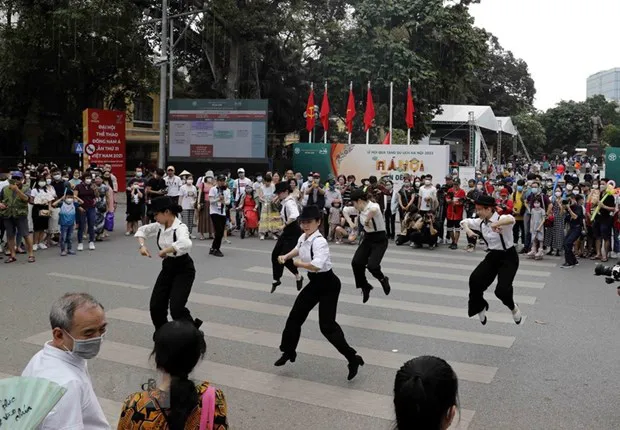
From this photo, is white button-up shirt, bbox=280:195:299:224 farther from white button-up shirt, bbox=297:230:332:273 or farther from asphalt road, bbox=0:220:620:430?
white button-up shirt, bbox=297:230:332:273

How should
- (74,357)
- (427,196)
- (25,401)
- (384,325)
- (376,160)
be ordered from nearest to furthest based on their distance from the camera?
1. (25,401)
2. (74,357)
3. (384,325)
4. (427,196)
5. (376,160)

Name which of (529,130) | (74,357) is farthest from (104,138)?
(529,130)

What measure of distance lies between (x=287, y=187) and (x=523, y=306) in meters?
4.04

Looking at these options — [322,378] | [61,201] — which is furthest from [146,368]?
[61,201]

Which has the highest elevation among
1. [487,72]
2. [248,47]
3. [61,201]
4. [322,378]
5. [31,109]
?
[487,72]

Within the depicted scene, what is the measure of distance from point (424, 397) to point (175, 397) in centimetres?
107

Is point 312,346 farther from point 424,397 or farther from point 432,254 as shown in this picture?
point 432,254

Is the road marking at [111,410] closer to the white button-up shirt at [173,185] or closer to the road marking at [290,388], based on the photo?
the road marking at [290,388]

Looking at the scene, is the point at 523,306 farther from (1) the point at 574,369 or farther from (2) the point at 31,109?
(2) the point at 31,109

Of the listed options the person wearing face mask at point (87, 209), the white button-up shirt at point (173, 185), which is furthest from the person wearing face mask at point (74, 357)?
the white button-up shirt at point (173, 185)

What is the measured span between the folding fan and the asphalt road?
10.4 ft

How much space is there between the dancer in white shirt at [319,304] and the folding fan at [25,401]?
4043 millimetres

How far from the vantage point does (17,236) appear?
13391mm

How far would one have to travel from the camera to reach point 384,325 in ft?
27.7
